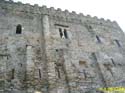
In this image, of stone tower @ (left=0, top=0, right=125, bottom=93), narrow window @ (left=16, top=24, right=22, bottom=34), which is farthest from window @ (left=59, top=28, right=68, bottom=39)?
narrow window @ (left=16, top=24, right=22, bottom=34)

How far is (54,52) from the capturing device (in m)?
12.6

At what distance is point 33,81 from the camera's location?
10562 mm

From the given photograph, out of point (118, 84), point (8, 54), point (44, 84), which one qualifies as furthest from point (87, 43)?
point (8, 54)

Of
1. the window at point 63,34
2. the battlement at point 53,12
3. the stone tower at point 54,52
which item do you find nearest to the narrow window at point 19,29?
the stone tower at point 54,52

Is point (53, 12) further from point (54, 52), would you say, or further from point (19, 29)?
point (54, 52)

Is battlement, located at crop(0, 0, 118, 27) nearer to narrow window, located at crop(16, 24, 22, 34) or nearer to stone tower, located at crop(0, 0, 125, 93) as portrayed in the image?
stone tower, located at crop(0, 0, 125, 93)

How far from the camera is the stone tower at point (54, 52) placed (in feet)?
35.3

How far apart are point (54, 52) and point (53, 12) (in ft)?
16.8

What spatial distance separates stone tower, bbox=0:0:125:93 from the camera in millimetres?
10748

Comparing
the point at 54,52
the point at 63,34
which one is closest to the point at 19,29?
the point at 54,52

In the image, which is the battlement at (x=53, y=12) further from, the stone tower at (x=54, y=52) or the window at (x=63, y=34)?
the window at (x=63, y=34)

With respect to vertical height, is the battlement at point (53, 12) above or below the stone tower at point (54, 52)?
above

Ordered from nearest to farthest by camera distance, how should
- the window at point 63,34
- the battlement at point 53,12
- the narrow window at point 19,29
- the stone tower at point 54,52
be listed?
the stone tower at point 54,52, the narrow window at point 19,29, the battlement at point 53,12, the window at point 63,34

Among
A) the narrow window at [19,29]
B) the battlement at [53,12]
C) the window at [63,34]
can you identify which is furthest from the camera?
the window at [63,34]
